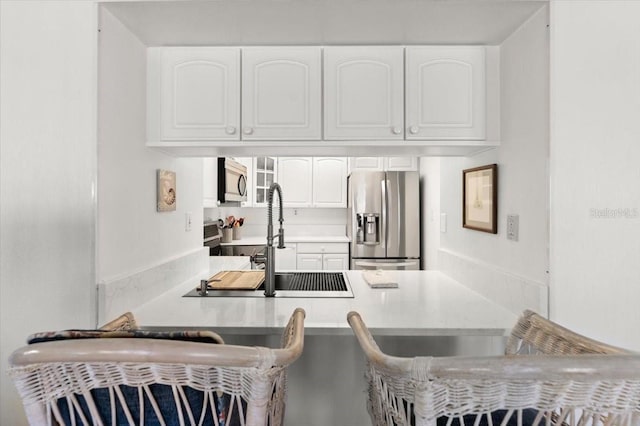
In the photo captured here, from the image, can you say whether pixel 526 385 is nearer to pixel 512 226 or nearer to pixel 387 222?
pixel 512 226

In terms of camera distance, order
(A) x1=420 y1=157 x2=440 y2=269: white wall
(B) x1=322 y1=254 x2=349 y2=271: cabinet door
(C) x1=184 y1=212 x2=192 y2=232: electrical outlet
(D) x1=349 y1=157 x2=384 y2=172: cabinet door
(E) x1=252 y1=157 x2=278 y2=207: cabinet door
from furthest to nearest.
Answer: (E) x1=252 y1=157 x2=278 y2=207: cabinet door → (D) x1=349 y1=157 x2=384 y2=172: cabinet door → (B) x1=322 y1=254 x2=349 y2=271: cabinet door → (A) x1=420 y1=157 x2=440 y2=269: white wall → (C) x1=184 y1=212 x2=192 y2=232: electrical outlet

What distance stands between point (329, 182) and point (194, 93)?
10.3 ft

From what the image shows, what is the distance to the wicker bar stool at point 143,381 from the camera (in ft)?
2.36

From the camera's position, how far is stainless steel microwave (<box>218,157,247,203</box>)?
3.14 meters

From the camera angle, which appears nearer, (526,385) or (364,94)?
(526,385)

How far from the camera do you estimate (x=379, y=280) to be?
81.4 inches

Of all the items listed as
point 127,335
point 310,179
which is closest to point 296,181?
point 310,179

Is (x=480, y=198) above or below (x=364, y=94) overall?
below

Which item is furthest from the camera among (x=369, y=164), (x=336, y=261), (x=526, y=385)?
(x=369, y=164)

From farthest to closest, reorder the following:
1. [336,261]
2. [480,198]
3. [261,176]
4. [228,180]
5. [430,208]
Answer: [261,176], [336,261], [430,208], [228,180], [480,198]

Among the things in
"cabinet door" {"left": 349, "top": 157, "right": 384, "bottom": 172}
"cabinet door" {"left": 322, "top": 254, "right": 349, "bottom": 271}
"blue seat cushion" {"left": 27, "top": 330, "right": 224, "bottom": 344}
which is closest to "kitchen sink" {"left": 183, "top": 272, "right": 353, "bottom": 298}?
"blue seat cushion" {"left": 27, "top": 330, "right": 224, "bottom": 344}

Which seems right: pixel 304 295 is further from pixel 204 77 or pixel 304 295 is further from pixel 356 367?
pixel 204 77

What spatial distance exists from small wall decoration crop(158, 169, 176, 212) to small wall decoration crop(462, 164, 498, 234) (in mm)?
1583

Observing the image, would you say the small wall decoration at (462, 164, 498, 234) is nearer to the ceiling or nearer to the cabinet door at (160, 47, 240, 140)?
the ceiling
